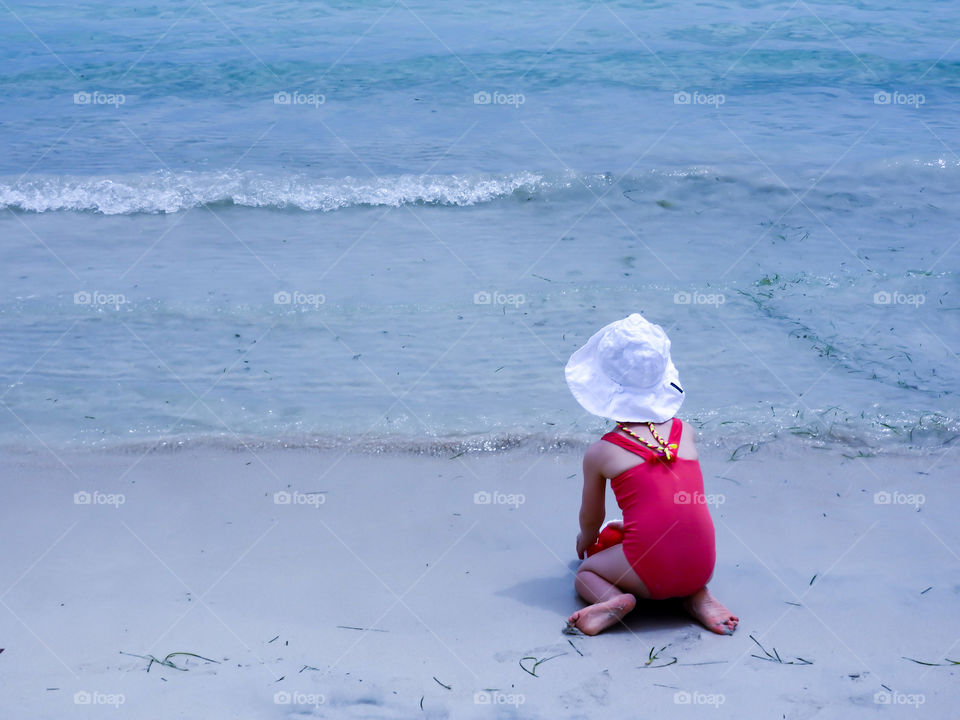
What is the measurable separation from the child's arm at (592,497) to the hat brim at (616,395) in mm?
159

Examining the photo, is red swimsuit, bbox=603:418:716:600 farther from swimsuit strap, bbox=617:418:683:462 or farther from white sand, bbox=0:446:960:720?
white sand, bbox=0:446:960:720

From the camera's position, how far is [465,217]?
784 cm

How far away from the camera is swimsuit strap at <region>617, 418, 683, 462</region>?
3129 mm

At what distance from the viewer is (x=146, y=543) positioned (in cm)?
365

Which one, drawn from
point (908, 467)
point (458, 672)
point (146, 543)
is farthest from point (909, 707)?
point (146, 543)

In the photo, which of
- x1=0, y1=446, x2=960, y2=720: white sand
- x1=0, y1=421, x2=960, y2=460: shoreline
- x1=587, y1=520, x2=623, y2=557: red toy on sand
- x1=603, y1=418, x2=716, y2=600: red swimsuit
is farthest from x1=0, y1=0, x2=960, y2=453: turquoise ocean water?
x1=603, y1=418, x2=716, y2=600: red swimsuit

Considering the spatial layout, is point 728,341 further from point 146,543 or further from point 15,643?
point 15,643

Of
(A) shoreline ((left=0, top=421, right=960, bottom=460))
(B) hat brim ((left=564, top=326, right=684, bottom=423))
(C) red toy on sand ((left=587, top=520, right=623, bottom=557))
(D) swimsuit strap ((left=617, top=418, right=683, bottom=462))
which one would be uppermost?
(B) hat brim ((left=564, top=326, right=684, bottom=423))

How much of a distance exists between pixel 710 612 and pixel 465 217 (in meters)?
5.26

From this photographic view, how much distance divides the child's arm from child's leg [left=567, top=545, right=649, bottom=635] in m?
0.09

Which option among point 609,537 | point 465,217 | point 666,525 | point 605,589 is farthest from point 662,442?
point 465,217

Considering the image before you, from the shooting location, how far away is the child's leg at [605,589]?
3.06 metres

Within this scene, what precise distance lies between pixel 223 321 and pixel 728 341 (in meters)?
3.27

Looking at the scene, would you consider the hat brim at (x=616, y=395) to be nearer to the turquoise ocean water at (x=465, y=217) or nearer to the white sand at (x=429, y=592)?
the white sand at (x=429, y=592)
